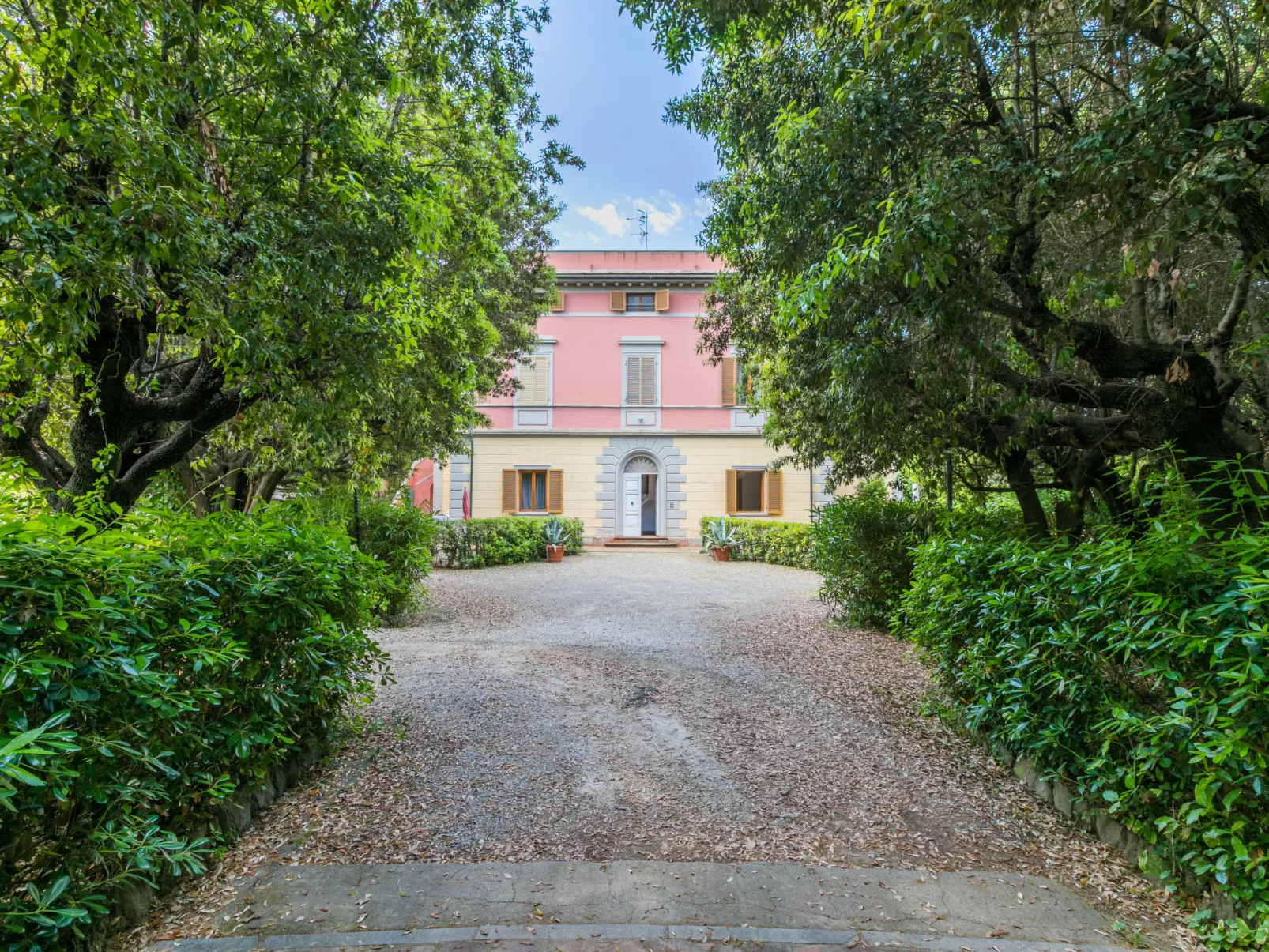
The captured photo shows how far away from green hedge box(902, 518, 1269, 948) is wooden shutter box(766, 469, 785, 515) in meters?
15.8

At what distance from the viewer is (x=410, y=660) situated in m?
6.09

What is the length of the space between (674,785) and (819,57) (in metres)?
5.31

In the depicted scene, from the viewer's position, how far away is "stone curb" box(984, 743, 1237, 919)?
2.35 meters

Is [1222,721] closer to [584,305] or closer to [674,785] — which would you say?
[674,785]

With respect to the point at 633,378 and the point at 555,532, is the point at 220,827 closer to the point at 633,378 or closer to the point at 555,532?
the point at 555,532

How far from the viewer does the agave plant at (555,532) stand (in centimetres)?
1662

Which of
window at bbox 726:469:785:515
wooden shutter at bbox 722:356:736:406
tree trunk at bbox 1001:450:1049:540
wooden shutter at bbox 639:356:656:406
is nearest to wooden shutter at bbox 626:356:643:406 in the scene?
wooden shutter at bbox 639:356:656:406

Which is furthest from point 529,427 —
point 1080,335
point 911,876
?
point 911,876

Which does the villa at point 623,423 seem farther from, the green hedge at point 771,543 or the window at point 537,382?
the green hedge at point 771,543

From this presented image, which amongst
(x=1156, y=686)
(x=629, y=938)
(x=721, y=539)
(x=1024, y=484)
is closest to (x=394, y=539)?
(x=629, y=938)

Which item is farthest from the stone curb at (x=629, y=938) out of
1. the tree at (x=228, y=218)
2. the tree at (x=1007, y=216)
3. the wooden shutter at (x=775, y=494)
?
the wooden shutter at (x=775, y=494)

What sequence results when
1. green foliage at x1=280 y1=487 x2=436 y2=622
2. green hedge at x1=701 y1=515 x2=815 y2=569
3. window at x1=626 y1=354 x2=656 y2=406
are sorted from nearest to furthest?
green foliage at x1=280 y1=487 x2=436 y2=622 < green hedge at x1=701 y1=515 x2=815 y2=569 < window at x1=626 y1=354 x2=656 y2=406

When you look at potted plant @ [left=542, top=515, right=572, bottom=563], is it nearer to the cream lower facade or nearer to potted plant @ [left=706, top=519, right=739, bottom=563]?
the cream lower facade

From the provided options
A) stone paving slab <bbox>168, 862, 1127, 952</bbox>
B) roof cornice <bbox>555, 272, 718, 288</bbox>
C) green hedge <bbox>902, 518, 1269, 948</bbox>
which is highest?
roof cornice <bbox>555, 272, 718, 288</bbox>
